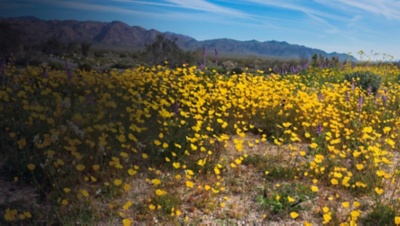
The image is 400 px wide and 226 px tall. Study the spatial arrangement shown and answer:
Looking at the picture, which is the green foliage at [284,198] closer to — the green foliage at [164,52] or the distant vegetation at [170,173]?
the distant vegetation at [170,173]

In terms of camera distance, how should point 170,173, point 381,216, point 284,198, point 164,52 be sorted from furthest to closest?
point 164,52 → point 170,173 → point 284,198 → point 381,216

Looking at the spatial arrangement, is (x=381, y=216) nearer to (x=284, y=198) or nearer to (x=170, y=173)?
(x=284, y=198)

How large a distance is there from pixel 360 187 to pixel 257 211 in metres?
1.74

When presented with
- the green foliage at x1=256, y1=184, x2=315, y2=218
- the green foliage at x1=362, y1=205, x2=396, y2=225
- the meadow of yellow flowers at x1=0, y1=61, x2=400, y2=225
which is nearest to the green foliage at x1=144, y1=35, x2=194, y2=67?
the meadow of yellow flowers at x1=0, y1=61, x2=400, y2=225

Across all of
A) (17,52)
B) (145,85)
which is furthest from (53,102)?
(17,52)

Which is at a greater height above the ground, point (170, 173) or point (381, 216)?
point (381, 216)

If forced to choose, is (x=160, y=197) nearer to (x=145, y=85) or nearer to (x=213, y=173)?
(x=213, y=173)

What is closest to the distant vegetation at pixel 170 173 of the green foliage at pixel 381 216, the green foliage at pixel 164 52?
the green foliage at pixel 381 216

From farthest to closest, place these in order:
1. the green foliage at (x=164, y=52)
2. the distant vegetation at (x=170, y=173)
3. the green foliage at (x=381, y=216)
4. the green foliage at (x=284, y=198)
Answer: the green foliage at (x=164, y=52)
the green foliage at (x=284, y=198)
the green foliage at (x=381, y=216)
the distant vegetation at (x=170, y=173)

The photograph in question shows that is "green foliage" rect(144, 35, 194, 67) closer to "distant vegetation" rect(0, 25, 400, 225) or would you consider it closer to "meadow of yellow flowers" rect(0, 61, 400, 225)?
"distant vegetation" rect(0, 25, 400, 225)

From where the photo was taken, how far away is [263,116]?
8086 mm

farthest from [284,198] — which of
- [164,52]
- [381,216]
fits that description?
[164,52]

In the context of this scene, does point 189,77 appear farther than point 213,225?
Yes

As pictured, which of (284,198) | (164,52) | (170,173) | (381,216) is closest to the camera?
(381,216)
